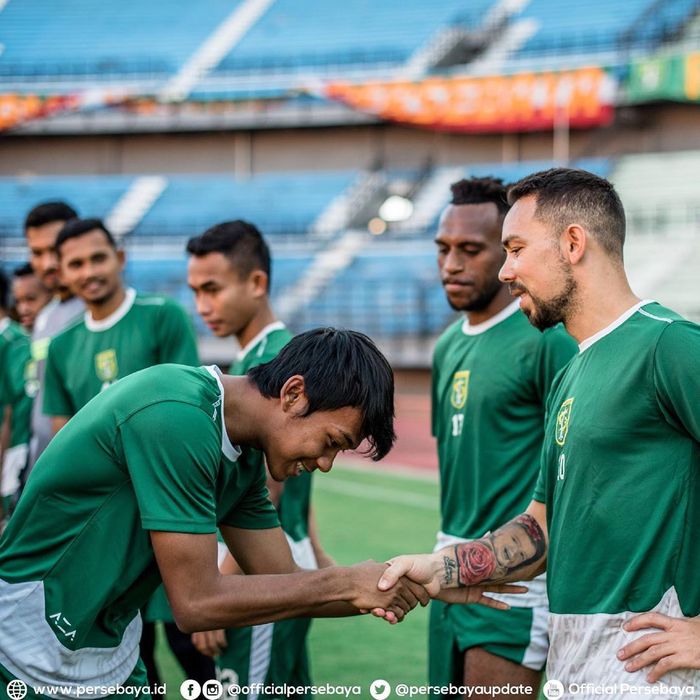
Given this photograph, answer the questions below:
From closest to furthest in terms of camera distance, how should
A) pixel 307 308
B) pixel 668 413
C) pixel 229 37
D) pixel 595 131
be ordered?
pixel 668 413 < pixel 307 308 < pixel 595 131 < pixel 229 37

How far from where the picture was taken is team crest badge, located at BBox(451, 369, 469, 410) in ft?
14.4

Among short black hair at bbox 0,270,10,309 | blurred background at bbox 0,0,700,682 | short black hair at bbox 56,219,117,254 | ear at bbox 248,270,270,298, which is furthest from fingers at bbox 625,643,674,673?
blurred background at bbox 0,0,700,682

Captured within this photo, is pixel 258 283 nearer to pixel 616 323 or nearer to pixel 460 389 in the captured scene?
pixel 460 389

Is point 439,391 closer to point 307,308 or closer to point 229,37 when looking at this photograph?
point 307,308

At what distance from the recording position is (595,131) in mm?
30859

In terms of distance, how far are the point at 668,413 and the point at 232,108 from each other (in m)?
31.7

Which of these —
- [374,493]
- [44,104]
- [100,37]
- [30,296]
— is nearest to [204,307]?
[30,296]

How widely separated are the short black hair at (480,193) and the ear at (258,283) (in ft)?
3.17

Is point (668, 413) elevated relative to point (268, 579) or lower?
elevated

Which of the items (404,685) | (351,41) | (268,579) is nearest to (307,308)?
(351,41)

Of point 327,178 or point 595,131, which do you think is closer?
point 595,131

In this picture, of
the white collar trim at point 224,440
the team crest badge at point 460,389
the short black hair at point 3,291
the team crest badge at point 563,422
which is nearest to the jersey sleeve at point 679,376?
the team crest badge at point 563,422

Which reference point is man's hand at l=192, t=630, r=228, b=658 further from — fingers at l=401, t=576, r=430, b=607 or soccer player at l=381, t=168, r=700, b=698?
soccer player at l=381, t=168, r=700, b=698

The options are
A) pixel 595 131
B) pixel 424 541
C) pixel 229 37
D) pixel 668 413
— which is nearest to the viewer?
pixel 668 413
